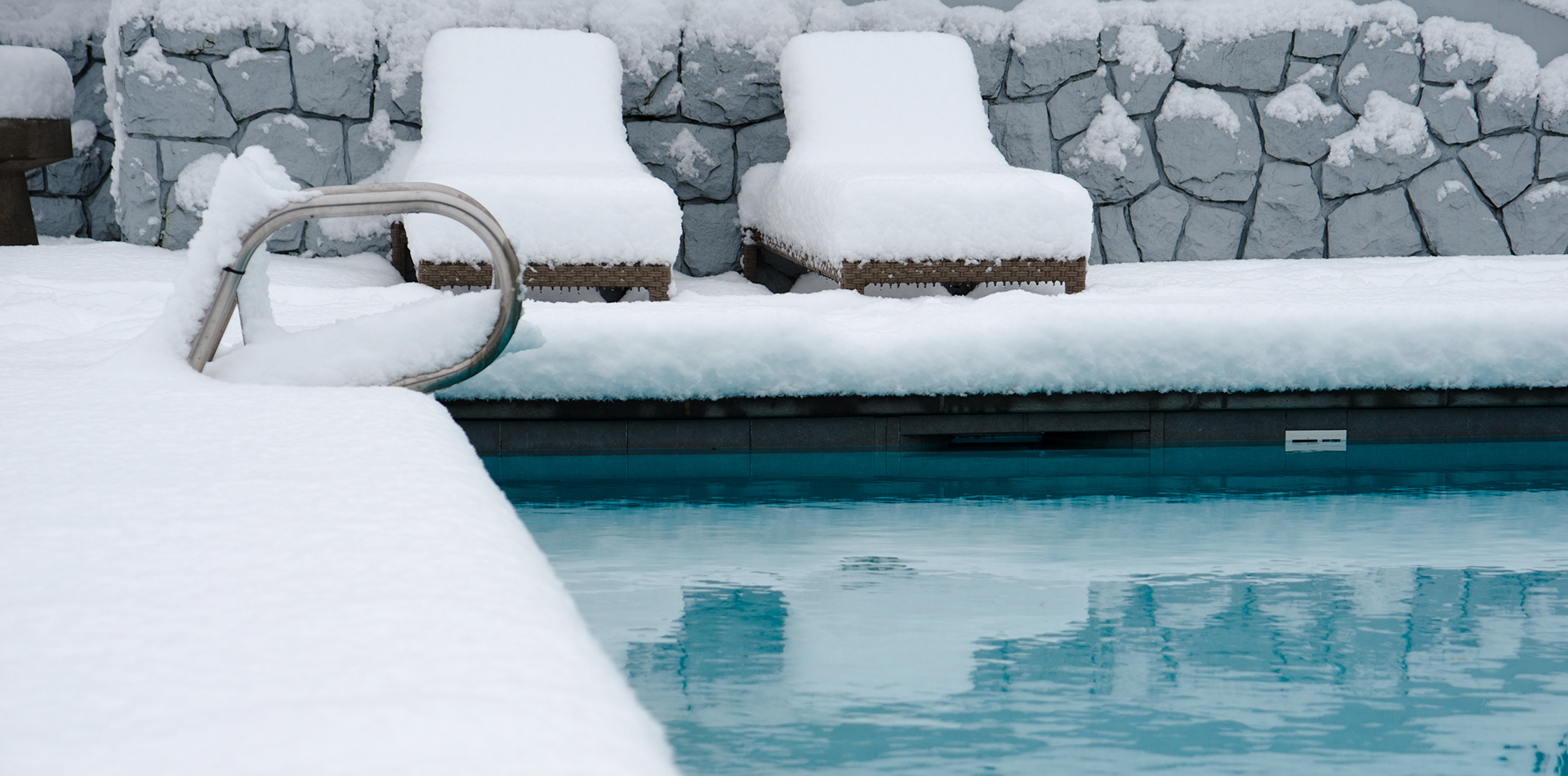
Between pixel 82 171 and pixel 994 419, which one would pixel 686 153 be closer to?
pixel 82 171

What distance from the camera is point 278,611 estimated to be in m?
0.88

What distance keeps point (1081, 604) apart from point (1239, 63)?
14.4 feet

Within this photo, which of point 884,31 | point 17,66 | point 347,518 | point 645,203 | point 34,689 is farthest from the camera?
point 884,31

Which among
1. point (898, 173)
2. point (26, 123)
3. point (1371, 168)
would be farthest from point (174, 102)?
point (1371, 168)

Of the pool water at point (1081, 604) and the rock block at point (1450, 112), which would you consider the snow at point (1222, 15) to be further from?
the pool water at point (1081, 604)

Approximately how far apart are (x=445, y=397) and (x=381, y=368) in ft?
2.86

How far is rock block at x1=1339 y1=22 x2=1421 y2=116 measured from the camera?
599 centimetres

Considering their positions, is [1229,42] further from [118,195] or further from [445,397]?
[118,195]

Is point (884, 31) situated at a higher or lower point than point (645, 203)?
higher

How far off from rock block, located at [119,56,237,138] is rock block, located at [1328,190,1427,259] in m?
5.12

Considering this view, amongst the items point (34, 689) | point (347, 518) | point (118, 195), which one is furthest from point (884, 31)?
point (34, 689)

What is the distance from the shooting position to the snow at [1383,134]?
5.97 m

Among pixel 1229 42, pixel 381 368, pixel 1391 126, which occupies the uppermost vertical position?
pixel 1229 42

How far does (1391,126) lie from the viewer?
597 centimetres
